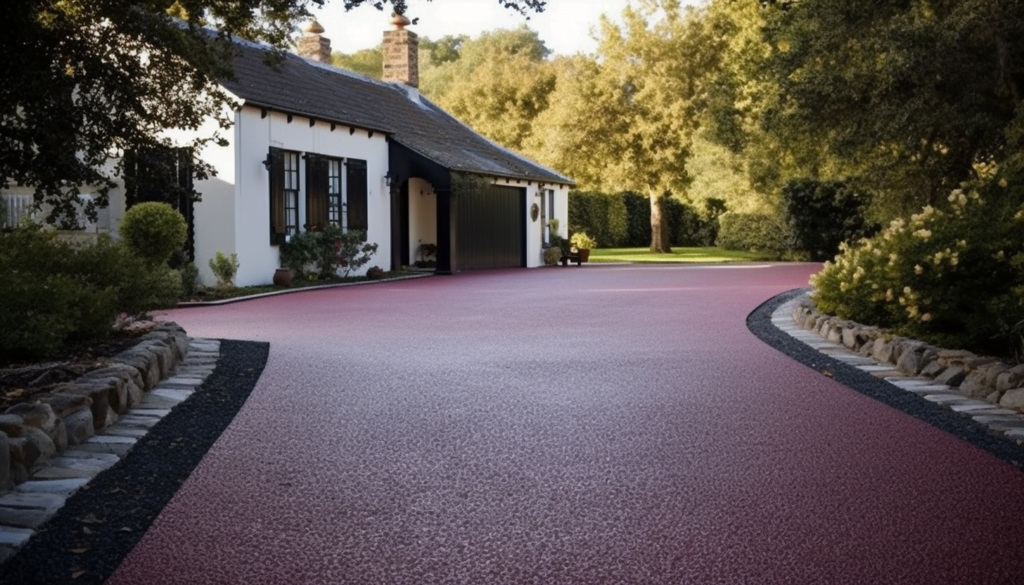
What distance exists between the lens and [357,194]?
22.4m

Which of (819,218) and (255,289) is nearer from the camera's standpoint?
(255,289)

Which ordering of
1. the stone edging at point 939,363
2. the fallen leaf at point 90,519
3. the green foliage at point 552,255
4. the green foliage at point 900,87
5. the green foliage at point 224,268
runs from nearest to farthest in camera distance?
the fallen leaf at point 90,519
the stone edging at point 939,363
the green foliage at point 900,87
the green foliage at point 224,268
the green foliage at point 552,255

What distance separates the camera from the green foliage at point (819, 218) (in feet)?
105

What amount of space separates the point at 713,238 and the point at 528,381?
37359 mm

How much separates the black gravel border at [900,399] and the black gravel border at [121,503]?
4.34m

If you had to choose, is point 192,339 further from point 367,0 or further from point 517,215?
point 517,215

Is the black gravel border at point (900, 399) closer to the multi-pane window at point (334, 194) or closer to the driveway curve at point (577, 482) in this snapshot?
the driveway curve at point (577, 482)

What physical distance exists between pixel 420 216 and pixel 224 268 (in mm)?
9616

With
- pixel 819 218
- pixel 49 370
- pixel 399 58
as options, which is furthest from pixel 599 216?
pixel 49 370

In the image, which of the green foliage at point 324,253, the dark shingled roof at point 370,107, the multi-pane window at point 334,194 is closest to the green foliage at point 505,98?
the dark shingled roof at point 370,107

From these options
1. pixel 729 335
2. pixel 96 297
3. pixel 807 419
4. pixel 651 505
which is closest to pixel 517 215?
pixel 729 335

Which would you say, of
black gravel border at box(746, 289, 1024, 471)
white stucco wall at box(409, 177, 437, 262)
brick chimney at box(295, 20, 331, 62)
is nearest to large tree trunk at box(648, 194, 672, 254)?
white stucco wall at box(409, 177, 437, 262)

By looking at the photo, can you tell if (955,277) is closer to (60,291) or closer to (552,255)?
(60,291)

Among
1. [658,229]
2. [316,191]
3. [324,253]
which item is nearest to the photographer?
[324,253]
